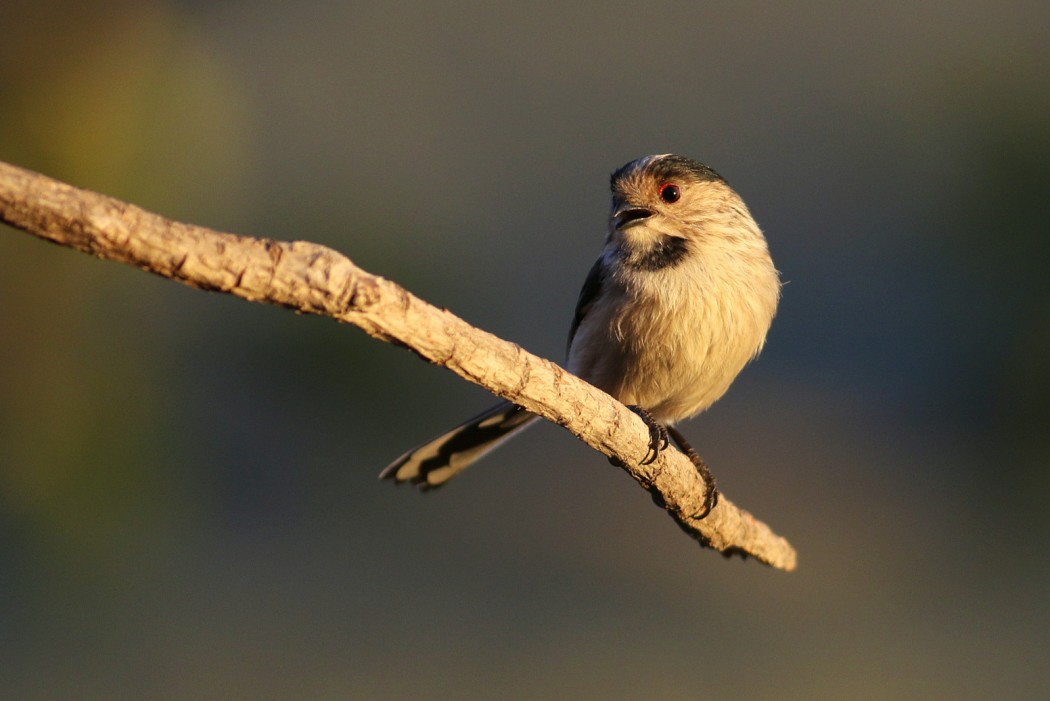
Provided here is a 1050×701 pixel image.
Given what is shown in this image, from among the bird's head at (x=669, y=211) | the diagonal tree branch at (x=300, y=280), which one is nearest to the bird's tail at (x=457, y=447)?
the bird's head at (x=669, y=211)

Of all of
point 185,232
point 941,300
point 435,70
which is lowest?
point 185,232

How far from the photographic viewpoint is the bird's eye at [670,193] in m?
3.79

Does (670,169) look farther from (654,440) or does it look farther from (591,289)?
(654,440)

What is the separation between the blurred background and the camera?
12.7 ft

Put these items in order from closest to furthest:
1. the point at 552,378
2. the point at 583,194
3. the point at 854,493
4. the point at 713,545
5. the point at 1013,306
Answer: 1. the point at 552,378
2. the point at 713,545
3. the point at 1013,306
4. the point at 854,493
5. the point at 583,194

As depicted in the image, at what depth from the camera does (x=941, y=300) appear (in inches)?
293

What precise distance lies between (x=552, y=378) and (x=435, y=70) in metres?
17.9

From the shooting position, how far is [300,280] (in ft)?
5.98

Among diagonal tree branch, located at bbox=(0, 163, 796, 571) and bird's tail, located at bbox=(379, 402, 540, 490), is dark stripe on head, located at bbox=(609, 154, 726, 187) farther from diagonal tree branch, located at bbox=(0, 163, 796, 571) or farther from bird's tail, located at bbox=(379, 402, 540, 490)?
diagonal tree branch, located at bbox=(0, 163, 796, 571)

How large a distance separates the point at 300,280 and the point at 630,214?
2123 mm

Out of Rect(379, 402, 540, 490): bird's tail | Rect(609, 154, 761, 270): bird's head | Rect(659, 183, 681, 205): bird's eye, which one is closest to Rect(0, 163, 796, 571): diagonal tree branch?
Rect(609, 154, 761, 270): bird's head

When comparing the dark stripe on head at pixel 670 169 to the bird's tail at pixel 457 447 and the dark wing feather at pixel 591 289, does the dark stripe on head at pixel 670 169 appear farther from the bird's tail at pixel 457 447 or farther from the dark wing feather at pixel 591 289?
the bird's tail at pixel 457 447

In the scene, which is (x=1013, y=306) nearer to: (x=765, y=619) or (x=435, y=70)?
(x=765, y=619)

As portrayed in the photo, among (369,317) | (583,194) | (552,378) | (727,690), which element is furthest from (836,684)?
(583,194)
